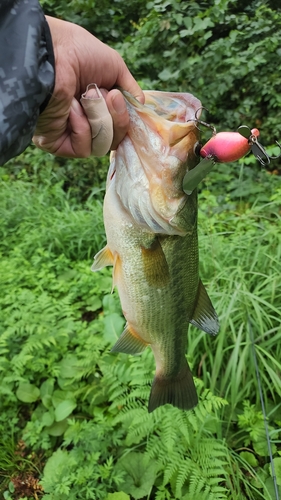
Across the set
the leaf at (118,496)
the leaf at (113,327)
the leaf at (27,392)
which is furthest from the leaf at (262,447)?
the leaf at (27,392)

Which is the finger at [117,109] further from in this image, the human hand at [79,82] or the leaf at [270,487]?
the leaf at [270,487]

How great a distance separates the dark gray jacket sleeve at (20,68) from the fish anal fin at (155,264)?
20.7 inches

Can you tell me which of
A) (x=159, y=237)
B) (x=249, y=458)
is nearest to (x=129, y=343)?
(x=159, y=237)

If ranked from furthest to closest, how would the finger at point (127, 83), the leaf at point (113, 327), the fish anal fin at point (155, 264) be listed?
the leaf at point (113, 327) → the fish anal fin at point (155, 264) → the finger at point (127, 83)

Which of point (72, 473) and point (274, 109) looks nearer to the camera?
point (72, 473)

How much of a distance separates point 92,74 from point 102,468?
1802mm

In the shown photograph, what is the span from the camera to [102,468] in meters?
2.02

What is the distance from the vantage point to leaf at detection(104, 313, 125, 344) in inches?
102

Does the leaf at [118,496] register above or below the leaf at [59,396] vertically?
above

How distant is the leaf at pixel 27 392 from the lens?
2.49 m

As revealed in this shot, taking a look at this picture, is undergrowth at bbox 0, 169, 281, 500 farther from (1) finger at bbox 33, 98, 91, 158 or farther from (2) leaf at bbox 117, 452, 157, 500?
(1) finger at bbox 33, 98, 91, 158

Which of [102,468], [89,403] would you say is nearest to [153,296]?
[102,468]

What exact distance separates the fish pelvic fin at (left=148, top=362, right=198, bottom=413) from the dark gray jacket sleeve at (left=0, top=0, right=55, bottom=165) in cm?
108

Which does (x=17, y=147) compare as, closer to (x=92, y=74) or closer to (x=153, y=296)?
(x=92, y=74)
